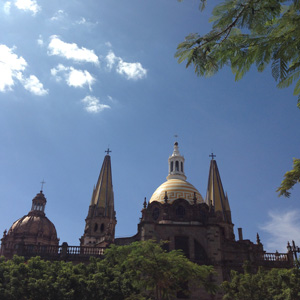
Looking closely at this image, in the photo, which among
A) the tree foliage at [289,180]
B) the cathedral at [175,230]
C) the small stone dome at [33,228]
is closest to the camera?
the tree foliage at [289,180]

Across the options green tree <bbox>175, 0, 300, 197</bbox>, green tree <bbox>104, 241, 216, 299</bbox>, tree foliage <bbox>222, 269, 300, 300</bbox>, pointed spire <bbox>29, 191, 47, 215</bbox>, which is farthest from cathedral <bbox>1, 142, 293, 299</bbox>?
green tree <bbox>175, 0, 300, 197</bbox>

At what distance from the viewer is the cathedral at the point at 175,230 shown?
3325 cm

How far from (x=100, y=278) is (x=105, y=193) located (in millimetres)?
21817

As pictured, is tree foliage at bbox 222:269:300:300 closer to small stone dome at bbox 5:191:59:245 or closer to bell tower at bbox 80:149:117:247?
bell tower at bbox 80:149:117:247

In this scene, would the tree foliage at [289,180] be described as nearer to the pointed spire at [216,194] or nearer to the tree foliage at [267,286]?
the tree foliage at [267,286]

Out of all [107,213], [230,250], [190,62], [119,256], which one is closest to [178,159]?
[107,213]

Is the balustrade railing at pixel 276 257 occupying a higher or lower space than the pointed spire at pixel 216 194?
lower

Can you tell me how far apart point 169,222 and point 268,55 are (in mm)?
32094

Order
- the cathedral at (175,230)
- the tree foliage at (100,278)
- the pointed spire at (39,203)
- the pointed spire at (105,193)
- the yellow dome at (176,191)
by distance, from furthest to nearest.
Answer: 1. the pointed spire at (39,203)
2. the pointed spire at (105,193)
3. the yellow dome at (176,191)
4. the cathedral at (175,230)
5. the tree foliage at (100,278)

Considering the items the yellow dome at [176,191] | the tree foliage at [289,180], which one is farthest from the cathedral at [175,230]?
the tree foliage at [289,180]

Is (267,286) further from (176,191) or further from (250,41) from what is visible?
(250,41)

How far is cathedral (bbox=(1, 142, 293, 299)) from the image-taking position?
33250 mm

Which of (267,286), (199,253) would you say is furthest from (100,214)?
(267,286)

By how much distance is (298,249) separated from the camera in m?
34.4
